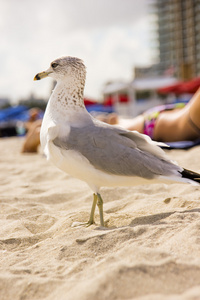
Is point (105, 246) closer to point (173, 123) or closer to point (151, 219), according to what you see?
point (151, 219)

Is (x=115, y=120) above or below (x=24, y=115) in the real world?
above

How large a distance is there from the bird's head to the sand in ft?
3.38

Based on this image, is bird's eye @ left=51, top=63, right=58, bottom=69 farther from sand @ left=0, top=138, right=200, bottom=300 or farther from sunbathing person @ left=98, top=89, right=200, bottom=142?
sunbathing person @ left=98, top=89, right=200, bottom=142

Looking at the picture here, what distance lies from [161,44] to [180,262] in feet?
285

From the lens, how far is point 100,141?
7.32 ft

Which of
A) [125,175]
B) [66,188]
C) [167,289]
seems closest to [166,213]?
[125,175]

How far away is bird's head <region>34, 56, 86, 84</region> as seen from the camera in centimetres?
253

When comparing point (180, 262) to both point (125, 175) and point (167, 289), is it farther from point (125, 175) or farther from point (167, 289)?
point (125, 175)

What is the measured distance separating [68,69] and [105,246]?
131 cm

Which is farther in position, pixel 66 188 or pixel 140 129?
pixel 140 129

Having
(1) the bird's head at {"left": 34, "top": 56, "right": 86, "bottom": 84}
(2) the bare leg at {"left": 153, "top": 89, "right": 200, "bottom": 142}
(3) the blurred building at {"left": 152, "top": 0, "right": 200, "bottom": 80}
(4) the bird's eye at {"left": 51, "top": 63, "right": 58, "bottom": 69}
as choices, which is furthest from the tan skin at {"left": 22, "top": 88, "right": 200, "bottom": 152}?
(3) the blurred building at {"left": 152, "top": 0, "right": 200, "bottom": 80}

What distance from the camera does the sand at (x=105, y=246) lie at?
4.52 feet

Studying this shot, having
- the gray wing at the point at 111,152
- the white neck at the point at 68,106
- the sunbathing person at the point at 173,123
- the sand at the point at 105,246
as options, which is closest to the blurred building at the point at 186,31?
the sunbathing person at the point at 173,123

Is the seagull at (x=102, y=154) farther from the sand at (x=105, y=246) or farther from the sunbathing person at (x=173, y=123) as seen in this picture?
the sunbathing person at (x=173, y=123)
